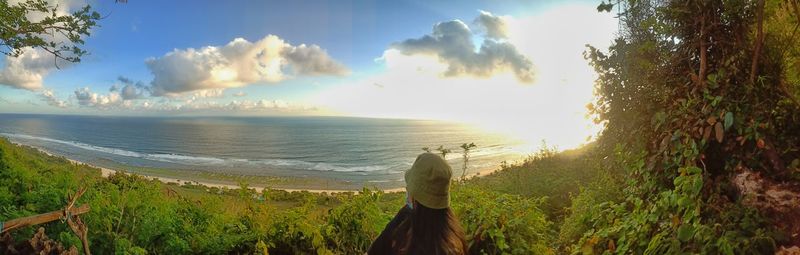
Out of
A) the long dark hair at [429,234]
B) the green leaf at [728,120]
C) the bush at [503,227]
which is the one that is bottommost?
the bush at [503,227]

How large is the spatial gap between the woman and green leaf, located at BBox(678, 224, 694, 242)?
1.42 meters

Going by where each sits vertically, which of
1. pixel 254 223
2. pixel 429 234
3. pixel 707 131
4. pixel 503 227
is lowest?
pixel 254 223

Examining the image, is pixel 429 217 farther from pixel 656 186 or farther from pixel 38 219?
pixel 38 219

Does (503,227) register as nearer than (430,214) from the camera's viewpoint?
No

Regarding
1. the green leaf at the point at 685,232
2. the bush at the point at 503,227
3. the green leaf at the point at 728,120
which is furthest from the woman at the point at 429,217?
the green leaf at the point at 728,120

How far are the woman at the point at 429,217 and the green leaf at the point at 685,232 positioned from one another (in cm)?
142

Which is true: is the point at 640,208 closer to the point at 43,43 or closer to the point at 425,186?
the point at 425,186

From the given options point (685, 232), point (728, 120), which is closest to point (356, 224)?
point (685, 232)

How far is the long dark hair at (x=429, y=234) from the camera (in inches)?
72.9

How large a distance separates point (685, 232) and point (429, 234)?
165cm

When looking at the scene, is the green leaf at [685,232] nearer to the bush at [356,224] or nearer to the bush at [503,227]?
the bush at [503,227]

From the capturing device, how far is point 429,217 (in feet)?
6.29

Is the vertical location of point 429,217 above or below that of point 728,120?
below

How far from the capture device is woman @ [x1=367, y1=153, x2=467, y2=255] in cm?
186
